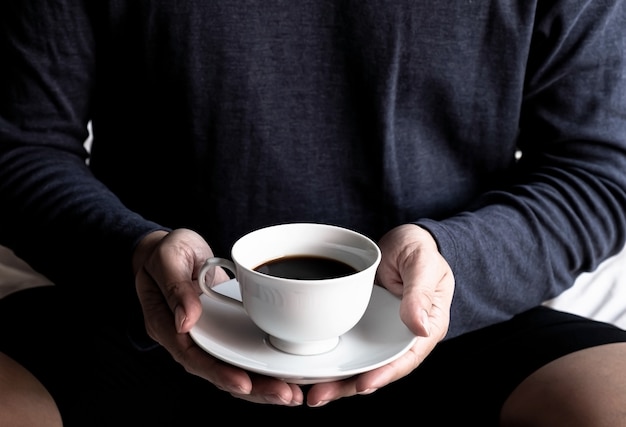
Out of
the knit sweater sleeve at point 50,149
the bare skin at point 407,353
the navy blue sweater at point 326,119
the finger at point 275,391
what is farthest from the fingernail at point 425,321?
the knit sweater sleeve at point 50,149

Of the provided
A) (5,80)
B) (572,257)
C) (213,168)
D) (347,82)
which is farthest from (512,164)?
(5,80)

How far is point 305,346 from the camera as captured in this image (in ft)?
2.32

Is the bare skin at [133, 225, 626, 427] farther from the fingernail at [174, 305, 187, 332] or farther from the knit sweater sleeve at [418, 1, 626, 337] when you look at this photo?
the knit sweater sleeve at [418, 1, 626, 337]

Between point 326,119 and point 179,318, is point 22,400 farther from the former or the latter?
point 326,119

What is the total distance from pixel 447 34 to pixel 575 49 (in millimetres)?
176

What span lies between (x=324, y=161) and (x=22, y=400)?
0.48 meters

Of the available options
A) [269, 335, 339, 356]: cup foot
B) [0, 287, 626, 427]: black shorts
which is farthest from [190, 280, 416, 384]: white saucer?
[0, 287, 626, 427]: black shorts

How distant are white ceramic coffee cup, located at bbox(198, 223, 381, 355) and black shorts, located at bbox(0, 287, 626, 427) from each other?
0.73 feet

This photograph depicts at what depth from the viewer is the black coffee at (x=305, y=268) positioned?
0.72 m

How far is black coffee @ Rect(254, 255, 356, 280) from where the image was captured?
72cm

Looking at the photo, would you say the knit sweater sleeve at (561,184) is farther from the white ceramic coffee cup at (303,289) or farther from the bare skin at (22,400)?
the bare skin at (22,400)

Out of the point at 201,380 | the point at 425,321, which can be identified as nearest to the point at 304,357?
the point at 425,321

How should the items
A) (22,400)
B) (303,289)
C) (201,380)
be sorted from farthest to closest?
(201,380) → (22,400) → (303,289)

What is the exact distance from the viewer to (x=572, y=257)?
1001 millimetres
